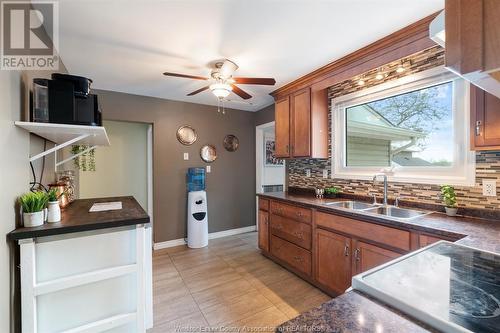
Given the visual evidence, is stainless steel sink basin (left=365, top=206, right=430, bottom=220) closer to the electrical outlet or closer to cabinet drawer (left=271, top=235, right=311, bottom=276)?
the electrical outlet

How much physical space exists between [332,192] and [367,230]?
97 cm

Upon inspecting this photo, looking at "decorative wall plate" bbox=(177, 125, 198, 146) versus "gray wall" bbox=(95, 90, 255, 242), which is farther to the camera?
"decorative wall plate" bbox=(177, 125, 198, 146)

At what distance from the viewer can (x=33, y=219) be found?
4.07 ft

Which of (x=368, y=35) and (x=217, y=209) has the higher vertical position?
(x=368, y=35)

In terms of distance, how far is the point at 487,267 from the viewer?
0.86m

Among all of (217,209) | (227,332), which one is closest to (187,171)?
(217,209)

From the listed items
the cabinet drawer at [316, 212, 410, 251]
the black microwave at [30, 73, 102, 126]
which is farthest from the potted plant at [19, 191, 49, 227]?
the cabinet drawer at [316, 212, 410, 251]

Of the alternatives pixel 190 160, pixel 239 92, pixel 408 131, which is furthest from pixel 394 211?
pixel 190 160

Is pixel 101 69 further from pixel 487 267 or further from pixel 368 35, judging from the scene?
pixel 487 267

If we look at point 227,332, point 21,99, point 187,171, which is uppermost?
point 21,99

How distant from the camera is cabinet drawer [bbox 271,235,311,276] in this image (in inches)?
98.0

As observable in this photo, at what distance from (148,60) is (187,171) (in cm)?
192

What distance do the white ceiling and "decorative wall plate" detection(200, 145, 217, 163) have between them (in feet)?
5.16

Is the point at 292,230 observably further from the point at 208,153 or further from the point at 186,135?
the point at 186,135
